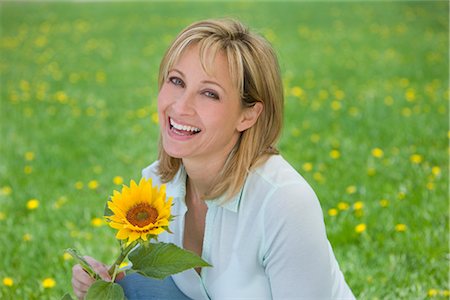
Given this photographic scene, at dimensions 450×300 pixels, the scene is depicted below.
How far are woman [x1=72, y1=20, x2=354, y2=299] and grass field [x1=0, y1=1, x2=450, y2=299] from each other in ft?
2.77

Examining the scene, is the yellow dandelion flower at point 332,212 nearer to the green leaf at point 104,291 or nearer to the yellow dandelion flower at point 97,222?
the yellow dandelion flower at point 97,222

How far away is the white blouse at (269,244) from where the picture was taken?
73.2 inches

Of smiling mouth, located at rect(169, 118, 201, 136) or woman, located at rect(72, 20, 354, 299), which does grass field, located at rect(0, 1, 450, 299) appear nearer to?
woman, located at rect(72, 20, 354, 299)

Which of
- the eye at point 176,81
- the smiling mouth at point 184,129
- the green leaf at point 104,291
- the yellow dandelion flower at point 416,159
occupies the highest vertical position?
the eye at point 176,81

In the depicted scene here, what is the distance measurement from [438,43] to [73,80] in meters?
3.69

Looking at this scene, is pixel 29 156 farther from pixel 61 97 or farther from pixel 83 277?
pixel 83 277

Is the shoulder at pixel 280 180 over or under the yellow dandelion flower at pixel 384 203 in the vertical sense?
over

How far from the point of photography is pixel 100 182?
12.9ft

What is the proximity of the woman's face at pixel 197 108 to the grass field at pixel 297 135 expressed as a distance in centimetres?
106

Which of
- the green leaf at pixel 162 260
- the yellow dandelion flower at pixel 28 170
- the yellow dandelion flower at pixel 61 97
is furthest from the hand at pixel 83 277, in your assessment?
the yellow dandelion flower at pixel 61 97

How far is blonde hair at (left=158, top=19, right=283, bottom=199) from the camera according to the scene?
6.30ft

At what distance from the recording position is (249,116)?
200 centimetres

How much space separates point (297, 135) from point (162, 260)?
296 centimetres

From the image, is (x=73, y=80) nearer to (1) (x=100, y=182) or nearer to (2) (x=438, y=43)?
(1) (x=100, y=182)
